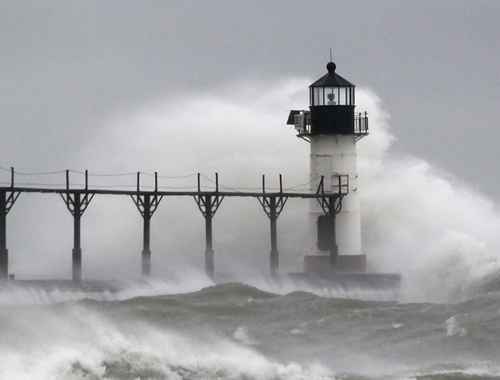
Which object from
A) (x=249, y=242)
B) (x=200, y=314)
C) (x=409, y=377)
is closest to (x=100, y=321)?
(x=200, y=314)

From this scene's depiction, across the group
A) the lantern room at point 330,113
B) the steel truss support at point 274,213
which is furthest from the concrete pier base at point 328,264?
the lantern room at point 330,113

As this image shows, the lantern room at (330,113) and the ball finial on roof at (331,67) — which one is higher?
the ball finial on roof at (331,67)

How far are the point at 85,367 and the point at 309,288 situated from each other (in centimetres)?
1737

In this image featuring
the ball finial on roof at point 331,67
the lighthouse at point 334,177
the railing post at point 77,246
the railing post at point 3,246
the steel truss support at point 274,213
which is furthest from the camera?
the ball finial on roof at point 331,67

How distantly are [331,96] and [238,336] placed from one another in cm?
1641

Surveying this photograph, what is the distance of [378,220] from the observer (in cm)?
5872

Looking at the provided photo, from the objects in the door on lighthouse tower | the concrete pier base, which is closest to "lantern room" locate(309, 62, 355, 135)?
the door on lighthouse tower

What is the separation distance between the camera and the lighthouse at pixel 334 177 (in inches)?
2170

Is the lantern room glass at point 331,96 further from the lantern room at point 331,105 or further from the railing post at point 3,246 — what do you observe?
the railing post at point 3,246

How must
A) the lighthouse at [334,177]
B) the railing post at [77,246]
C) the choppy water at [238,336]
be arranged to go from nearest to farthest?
the choppy water at [238,336] < the railing post at [77,246] < the lighthouse at [334,177]

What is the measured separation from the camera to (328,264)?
54875 mm

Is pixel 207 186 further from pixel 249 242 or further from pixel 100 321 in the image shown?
pixel 100 321

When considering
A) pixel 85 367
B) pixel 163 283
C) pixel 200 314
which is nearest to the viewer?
pixel 85 367

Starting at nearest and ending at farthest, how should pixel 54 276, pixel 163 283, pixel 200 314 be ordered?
pixel 200 314
pixel 163 283
pixel 54 276
